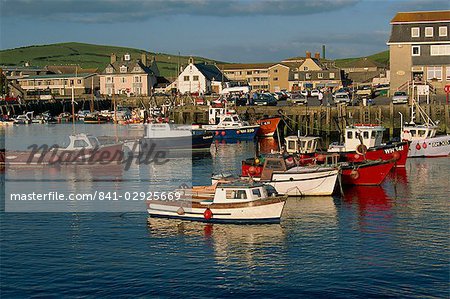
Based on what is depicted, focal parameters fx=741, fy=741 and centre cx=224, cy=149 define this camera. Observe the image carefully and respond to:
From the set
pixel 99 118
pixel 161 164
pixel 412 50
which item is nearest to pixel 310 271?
pixel 161 164

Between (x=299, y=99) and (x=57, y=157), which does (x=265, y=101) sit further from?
(x=57, y=157)

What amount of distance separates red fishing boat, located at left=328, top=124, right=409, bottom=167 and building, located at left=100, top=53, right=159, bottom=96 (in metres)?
84.3

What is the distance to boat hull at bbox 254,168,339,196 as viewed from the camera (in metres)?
39.2

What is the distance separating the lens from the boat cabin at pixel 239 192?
32594mm

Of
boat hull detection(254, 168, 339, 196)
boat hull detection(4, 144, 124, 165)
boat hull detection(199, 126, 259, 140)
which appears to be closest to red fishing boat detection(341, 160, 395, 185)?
boat hull detection(254, 168, 339, 196)

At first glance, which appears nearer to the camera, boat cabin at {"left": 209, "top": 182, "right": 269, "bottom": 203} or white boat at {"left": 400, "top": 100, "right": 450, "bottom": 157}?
boat cabin at {"left": 209, "top": 182, "right": 269, "bottom": 203}

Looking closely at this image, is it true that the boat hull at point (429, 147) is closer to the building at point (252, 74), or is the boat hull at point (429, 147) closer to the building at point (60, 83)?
the building at point (252, 74)

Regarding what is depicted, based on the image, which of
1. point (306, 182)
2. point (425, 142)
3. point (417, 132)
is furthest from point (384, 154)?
point (306, 182)

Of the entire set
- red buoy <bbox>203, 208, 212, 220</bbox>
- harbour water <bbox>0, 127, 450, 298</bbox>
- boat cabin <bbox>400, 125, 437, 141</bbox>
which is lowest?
harbour water <bbox>0, 127, 450, 298</bbox>

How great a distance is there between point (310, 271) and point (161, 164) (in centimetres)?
3076

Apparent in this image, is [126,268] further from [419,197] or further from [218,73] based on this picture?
[218,73]

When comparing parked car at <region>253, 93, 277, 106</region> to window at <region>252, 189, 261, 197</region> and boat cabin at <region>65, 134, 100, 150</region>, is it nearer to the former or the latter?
boat cabin at <region>65, 134, 100, 150</region>

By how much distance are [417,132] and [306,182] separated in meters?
20.2

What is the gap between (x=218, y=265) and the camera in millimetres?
27281
